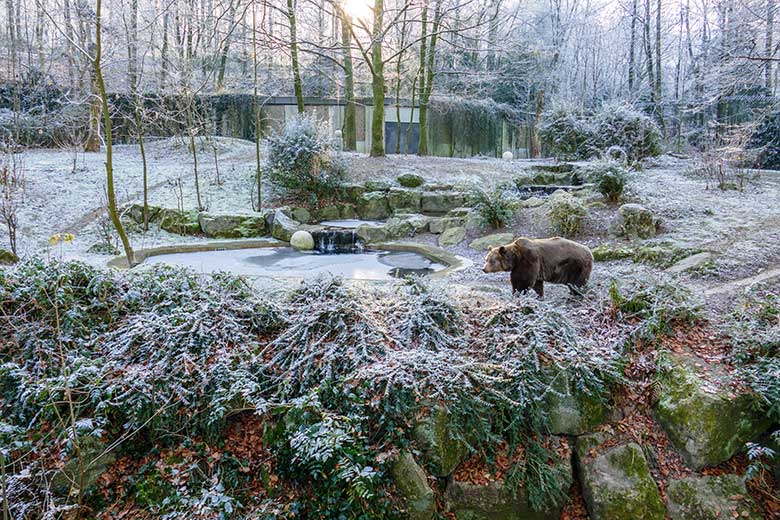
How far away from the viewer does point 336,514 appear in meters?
2.65

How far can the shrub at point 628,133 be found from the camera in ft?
38.8

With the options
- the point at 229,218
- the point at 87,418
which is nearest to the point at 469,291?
the point at 87,418

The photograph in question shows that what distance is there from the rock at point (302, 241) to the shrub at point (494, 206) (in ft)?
8.76

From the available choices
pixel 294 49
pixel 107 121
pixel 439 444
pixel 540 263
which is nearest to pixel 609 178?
pixel 540 263

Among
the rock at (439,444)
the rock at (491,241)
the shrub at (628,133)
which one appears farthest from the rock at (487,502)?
the shrub at (628,133)

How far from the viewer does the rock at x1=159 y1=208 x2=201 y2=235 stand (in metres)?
8.48

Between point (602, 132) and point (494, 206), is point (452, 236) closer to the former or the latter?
point (494, 206)

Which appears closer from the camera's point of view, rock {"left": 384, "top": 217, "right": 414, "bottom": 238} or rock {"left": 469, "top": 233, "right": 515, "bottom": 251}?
rock {"left": 469, "top": 233, "right": 515, "bottom": 251}

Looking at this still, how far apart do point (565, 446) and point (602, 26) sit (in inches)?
863

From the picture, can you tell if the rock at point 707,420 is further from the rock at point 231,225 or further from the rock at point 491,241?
the rock at point 231,225

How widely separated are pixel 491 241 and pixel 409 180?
12.5ft

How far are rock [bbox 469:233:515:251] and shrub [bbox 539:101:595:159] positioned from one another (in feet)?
21.1

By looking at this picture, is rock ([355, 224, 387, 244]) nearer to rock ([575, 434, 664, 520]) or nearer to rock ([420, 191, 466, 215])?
rock ([420, 191, 466, 215])

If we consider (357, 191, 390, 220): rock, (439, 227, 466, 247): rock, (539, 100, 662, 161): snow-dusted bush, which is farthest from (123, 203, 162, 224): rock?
(539, 100, 662, 161): snow-dusted bush
